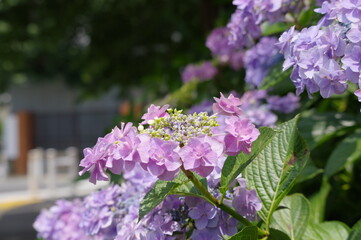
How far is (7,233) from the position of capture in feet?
34.3

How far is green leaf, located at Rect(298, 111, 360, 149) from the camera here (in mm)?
1381

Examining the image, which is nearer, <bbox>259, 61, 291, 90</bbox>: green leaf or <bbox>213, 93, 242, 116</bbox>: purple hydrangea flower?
<bbox>213, 93, 242, 116</bbox>: purple hydrangea flower

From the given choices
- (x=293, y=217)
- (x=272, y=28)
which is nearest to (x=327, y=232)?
(x=293, y=217)

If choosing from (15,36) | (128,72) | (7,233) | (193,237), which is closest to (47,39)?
(15,36)

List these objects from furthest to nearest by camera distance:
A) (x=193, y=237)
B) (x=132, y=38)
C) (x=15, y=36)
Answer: (x=15, y=36) → (x=132, y=38) → (x=193, y=237)

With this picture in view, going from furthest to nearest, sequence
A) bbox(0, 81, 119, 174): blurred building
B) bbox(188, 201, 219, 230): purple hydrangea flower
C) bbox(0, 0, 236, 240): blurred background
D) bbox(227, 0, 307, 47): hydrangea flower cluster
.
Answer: bbox(0, 81, 119, 174): blurred building
bbox(0, 0, 236, 240): blurred background
bbox(227, 0, 307, 47): hydrangea flower cluster
bbox(188, 201, 219, 230): purple hydrangea flower

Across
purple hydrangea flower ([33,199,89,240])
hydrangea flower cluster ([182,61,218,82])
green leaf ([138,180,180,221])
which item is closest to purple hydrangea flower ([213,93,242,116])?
green leaf ([138,180,180,221])

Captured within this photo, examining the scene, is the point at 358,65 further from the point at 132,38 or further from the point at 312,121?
the point at 132,38

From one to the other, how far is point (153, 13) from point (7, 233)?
18.8 ft

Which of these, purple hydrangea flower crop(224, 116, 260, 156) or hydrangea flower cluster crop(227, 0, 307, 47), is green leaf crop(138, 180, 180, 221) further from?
hydrangea flower cluster crop(227, 0, 307, 47)

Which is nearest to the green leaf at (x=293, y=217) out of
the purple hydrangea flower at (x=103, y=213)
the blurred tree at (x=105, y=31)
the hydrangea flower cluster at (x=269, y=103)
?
the purple hydrangea flower at (x=103, y=213)

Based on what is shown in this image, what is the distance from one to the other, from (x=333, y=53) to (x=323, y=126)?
76 cm

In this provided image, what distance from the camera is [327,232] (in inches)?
36.6

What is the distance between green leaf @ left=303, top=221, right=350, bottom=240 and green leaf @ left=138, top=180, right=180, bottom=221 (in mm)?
291
